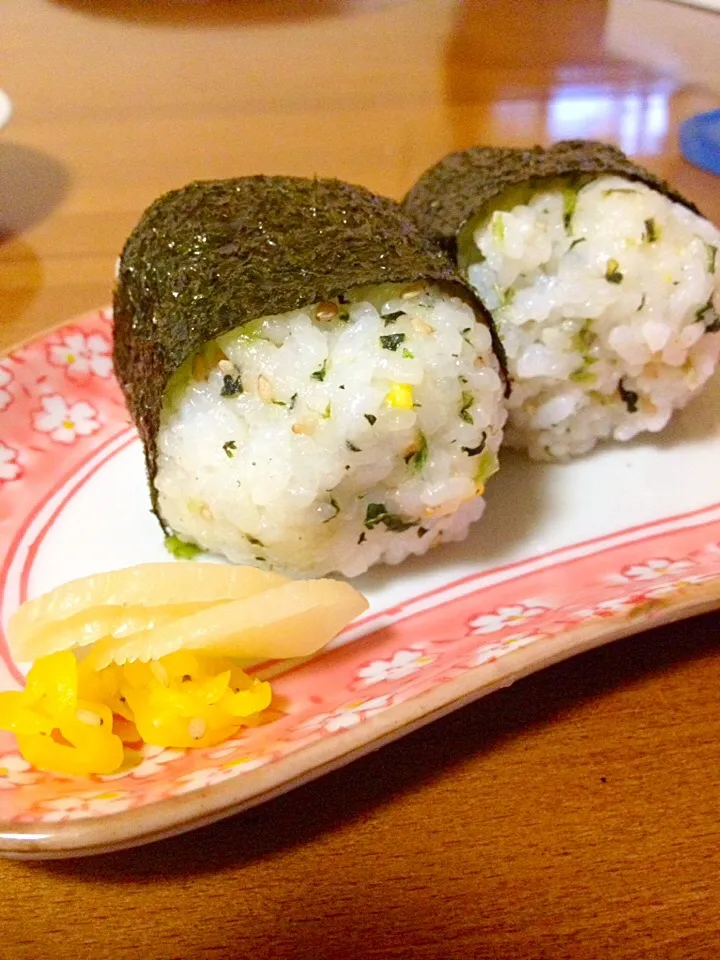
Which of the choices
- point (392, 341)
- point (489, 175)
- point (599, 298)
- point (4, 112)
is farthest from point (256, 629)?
point (4, 112)

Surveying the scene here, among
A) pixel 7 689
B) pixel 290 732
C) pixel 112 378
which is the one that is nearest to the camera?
pixel 290 732

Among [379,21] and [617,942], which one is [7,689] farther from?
[379,21]

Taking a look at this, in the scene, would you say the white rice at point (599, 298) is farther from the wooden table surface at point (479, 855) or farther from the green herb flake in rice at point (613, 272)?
the wooden table surface at point (479, 855)

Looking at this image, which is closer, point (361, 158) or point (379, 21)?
point (361, 158)

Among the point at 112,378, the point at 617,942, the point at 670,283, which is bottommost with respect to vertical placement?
the point at 617,942

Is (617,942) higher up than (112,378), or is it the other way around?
(112,378)

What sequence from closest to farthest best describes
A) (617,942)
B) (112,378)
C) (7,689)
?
Result: (617,942)
(7,689)
(112,378)

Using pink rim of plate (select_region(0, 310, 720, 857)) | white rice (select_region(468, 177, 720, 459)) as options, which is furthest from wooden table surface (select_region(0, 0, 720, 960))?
white rice (select_region(468, 177, 720, 459))

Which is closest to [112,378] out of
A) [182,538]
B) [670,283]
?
[182,538]
